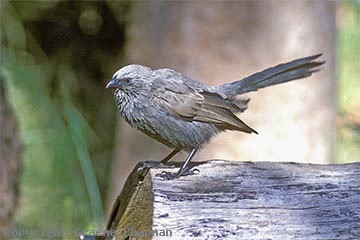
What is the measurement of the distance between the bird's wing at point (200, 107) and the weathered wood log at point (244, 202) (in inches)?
18.7

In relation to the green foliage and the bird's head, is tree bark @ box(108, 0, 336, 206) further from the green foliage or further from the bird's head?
the bird's head

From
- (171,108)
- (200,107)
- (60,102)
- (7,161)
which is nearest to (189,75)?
(7,161)

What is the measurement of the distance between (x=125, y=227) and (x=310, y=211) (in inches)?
30.4

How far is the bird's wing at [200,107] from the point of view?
12.8ft

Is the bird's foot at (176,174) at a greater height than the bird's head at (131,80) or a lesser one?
lesser

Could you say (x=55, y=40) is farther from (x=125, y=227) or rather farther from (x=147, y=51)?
(x=125, y=227)

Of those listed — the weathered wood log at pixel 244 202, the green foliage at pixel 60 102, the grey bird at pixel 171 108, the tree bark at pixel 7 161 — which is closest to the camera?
the weathered wood log at pixel 244 202

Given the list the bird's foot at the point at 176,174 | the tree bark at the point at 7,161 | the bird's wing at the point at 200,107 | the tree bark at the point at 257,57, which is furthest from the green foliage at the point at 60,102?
the bird's foot at the point at 176,174

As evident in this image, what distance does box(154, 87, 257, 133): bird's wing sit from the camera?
12.8 ft

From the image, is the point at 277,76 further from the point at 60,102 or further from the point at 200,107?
the point at 60,102

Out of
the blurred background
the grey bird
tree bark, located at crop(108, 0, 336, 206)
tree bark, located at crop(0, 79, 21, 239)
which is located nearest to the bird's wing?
the grey bird

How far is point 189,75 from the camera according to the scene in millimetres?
6648

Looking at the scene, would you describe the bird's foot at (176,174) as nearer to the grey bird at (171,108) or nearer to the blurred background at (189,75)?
the grey bird at (171,108)

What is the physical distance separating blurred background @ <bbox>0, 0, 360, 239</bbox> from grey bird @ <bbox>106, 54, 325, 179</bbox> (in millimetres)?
1823
